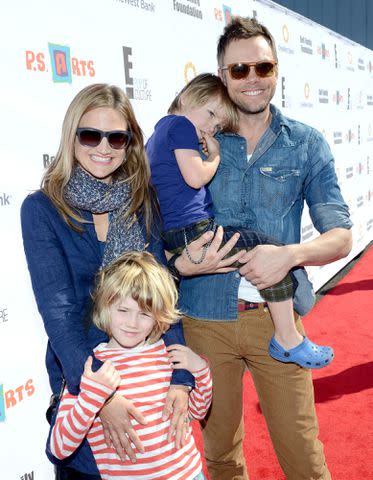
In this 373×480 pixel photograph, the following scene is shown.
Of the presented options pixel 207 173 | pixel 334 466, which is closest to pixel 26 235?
pixel 207 173

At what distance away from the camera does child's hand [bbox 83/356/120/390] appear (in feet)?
5.76

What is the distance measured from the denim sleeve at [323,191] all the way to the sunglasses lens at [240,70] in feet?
1.38

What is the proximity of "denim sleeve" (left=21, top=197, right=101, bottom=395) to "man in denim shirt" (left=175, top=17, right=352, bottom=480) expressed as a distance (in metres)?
0.73

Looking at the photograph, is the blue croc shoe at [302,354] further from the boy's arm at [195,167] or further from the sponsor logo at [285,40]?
the sponsor logo at [285,40]

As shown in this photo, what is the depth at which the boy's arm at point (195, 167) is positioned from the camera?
96.2 inches

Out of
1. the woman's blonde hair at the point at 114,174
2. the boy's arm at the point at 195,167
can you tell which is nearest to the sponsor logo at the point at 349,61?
the boy's arm at the point at 195,167

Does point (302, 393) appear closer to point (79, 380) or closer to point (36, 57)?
point (79, 380)

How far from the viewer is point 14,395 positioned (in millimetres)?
2777

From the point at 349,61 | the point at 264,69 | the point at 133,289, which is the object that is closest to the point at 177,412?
the point at 133,289

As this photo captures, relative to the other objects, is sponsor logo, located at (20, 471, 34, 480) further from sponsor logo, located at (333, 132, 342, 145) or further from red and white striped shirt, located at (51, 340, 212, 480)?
sponsor logo, located at (333, 132, 342, 145)

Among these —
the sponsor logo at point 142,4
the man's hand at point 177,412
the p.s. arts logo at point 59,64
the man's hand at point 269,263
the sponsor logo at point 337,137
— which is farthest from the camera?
the sponsor logo at point 337,137

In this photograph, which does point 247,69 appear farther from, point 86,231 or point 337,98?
point 337,98

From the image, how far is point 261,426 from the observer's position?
161 inches

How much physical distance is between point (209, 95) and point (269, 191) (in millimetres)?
529
